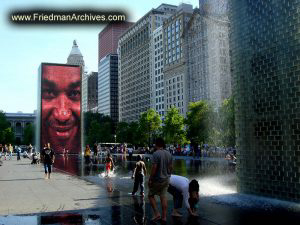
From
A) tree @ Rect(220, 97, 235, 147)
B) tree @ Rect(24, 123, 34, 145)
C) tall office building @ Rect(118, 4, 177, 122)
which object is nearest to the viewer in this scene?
tree @ Rect(220, 97, 235, 147)

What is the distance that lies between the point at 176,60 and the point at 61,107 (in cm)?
5301

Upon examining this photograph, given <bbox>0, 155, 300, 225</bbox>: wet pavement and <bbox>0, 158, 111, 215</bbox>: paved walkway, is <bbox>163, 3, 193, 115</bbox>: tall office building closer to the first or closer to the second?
<bbox>0, 158, 111, 215</bbox>: paved walkway

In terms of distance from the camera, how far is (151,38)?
5143 inches

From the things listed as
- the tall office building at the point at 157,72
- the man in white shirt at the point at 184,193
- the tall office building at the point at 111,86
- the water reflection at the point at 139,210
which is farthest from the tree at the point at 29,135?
the man in white shirt at the point at 184,193

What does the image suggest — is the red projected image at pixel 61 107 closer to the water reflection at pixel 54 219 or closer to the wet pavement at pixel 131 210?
the wet pavement at pixel 131 210

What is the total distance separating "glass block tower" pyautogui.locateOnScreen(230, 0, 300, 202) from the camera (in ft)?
30.0

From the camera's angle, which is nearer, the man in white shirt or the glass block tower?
the man in white shirt

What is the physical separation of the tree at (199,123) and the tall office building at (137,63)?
3134 inches

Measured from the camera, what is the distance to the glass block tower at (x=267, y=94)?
915 centimetres

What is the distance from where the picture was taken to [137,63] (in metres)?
146

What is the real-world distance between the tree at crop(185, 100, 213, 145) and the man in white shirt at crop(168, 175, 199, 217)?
145 ft

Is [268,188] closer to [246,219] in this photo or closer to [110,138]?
[246,219]

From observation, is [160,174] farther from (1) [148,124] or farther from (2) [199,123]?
(1) [148,124]

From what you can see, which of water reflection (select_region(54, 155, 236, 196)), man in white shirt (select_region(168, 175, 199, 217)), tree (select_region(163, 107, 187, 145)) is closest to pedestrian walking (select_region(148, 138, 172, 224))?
man in white shirt (select_region(168, 175, 199, 217))
